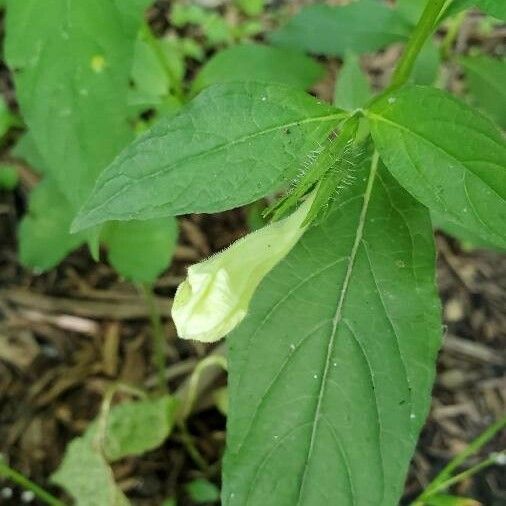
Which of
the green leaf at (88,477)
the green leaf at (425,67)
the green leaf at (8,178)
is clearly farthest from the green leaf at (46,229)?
the green leaf at (425,67)

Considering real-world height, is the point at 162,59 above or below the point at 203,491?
above

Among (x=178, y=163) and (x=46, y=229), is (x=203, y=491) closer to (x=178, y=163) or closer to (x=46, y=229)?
(x=46, y=229)

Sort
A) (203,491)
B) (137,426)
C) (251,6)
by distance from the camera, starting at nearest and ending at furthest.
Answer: (137,426) < (203,491) < (251,6)

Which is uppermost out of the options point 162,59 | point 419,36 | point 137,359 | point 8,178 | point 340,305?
point 419,36

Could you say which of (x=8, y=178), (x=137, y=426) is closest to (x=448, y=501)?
(x=137, y=426)

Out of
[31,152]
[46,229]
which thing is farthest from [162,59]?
[46,229]

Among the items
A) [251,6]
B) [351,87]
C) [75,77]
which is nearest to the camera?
[75,77]

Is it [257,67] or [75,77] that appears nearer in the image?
[75,77]
